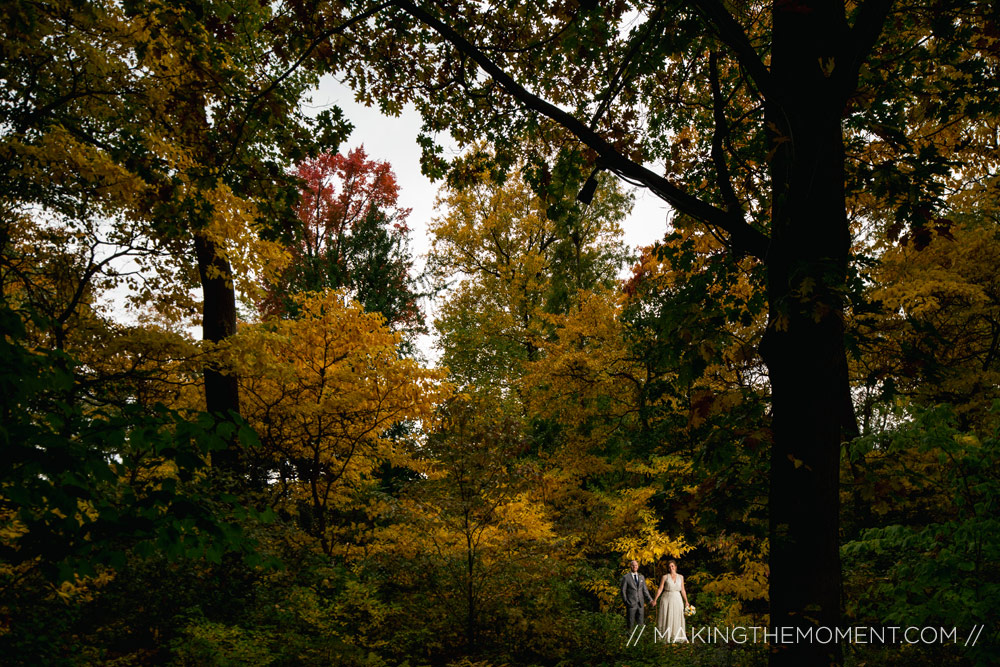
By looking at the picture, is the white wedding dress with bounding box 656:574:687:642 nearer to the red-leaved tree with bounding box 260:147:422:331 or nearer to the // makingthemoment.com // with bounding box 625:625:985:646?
the // makingthemoment.com // with bounding box 625:625:985:646

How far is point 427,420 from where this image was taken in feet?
28.2

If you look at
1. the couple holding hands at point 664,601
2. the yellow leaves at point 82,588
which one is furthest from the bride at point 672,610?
the yellow leaves at point 82,588

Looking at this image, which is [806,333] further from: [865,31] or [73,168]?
[73,168]

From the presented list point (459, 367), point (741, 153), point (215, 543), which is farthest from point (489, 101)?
point (459, 367)

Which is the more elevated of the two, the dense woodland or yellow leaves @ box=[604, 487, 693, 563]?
the dense woodland

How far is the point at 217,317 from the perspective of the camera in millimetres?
8719

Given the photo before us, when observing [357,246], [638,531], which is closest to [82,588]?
[638,531]

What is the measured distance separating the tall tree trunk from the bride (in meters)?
7.65

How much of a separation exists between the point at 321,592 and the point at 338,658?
69.0 inches

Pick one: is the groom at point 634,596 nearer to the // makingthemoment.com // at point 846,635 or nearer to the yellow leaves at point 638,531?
the yellow leaves at point 638,531

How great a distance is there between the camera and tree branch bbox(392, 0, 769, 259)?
2.83 metres

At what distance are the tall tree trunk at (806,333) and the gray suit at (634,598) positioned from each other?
775cm

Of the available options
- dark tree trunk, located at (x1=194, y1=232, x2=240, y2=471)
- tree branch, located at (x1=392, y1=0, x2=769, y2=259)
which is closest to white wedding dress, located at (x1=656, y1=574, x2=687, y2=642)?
dark tree trunk, located at (x1=194, y1=232, x2=240, y2=471)

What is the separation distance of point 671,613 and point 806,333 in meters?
8.31
